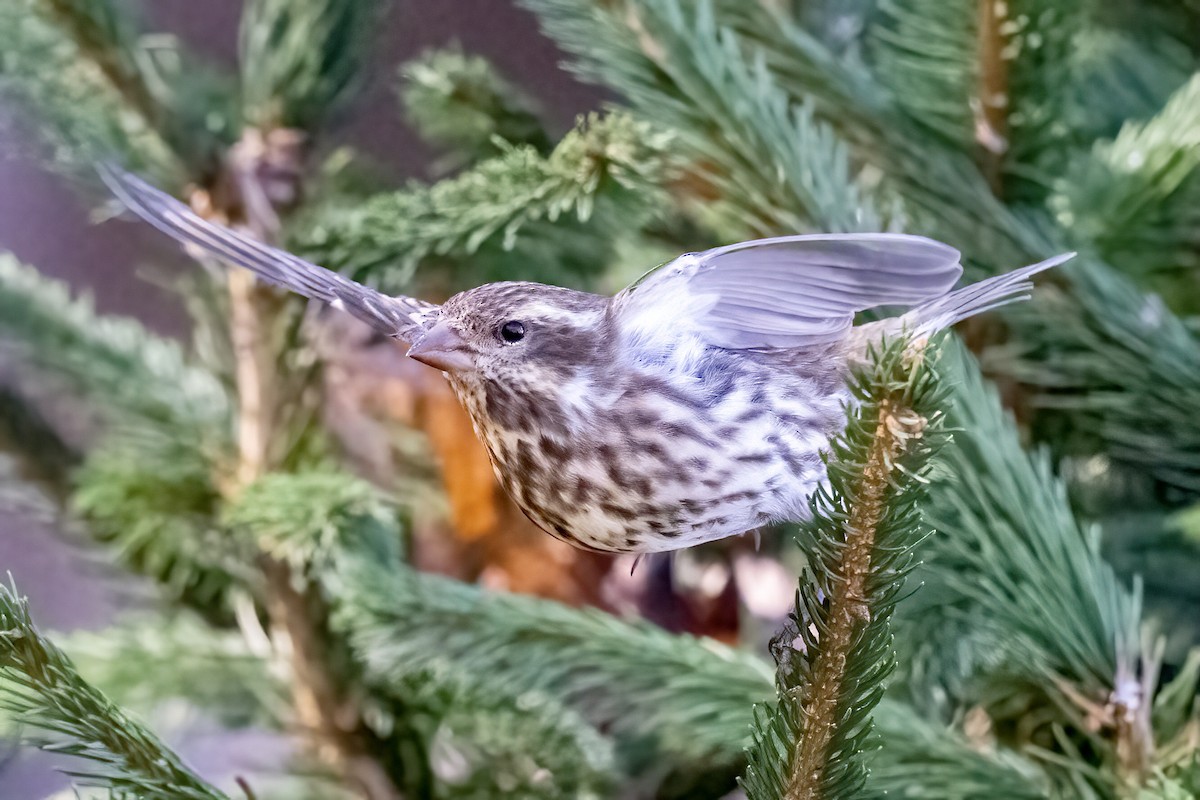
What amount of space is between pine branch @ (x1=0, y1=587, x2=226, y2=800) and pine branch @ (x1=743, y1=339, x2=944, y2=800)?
0.60 feet

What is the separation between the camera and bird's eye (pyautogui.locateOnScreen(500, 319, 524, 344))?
374mm

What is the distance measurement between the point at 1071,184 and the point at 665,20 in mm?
314

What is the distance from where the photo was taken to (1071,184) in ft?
1.97

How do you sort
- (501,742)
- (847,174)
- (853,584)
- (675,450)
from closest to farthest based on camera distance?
(853,584)
(675,450)
(847,174)
(501,742)

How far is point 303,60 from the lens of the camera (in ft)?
1.86

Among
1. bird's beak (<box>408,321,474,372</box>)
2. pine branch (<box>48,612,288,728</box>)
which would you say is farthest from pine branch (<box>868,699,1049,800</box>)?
pine branch (<box>48,612,288,728</box>)

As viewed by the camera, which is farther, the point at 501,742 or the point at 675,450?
the point at 501,742

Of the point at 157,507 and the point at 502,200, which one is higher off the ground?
the point at 502,200

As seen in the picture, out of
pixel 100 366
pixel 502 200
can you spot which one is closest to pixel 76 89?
pixel 100 366

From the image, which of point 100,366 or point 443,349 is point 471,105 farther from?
point 100,366

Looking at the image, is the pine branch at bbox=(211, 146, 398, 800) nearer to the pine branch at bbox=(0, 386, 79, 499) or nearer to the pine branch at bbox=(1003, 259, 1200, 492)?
the pine branch at bbox=(0, 386, 79, 499)

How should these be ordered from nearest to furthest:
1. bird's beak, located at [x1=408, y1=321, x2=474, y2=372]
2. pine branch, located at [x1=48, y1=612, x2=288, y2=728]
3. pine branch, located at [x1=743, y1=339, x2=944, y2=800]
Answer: pine branch, located at [x1=743, y1=339, x2=944, y2=800]
bird's beak, located at [x1=408, y1=321, x2=474, y2=372]
pine branch, located at [x1=48, y1=612, x2=288, y2=728]

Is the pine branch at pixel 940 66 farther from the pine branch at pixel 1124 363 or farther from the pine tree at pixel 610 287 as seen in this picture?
the pine branch at pixel 1124 363

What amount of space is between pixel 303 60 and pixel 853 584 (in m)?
0.46
